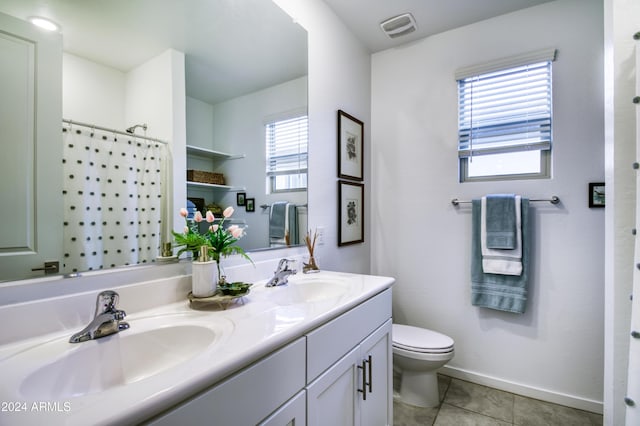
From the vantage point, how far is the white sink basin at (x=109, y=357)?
2.01ft

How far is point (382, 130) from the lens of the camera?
2.46 meters

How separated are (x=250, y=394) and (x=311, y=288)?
A: 82 cm

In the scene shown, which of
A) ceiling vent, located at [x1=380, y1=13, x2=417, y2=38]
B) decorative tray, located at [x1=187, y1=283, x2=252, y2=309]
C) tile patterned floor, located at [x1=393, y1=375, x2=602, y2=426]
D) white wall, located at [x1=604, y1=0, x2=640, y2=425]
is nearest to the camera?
decorative tray, located at [x1=187, y1=283, x2=252, y2=309]

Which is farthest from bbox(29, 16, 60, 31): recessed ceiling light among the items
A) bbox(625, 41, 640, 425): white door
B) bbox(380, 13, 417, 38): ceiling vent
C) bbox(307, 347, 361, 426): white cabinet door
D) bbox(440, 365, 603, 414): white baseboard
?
bbox(440, 365, 603, 414): white baseboard

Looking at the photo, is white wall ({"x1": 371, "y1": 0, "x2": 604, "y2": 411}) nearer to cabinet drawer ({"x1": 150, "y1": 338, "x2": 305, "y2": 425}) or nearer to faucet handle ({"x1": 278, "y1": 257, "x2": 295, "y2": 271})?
faucet handle ({"x1": 278, "y1": 257, "x2": 295, "y2": 271})

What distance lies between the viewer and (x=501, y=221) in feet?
6.29

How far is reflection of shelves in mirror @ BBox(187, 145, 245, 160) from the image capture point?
3.87ft

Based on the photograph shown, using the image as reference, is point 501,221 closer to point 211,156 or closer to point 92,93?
point 211,156

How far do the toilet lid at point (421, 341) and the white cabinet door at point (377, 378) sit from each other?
33 centimetres

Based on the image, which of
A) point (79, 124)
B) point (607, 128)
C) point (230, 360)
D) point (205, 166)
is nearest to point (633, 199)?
point (607, 128)

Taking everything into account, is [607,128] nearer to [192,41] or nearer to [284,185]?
[284,185]

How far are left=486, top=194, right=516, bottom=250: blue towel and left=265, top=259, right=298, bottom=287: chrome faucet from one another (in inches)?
54.1

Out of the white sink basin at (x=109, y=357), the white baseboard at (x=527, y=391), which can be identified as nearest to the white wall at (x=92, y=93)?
the white sink basin at (x=109, y=357)

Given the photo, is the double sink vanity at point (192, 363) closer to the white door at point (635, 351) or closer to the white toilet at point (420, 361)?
the white toilet at point (420, 361)
